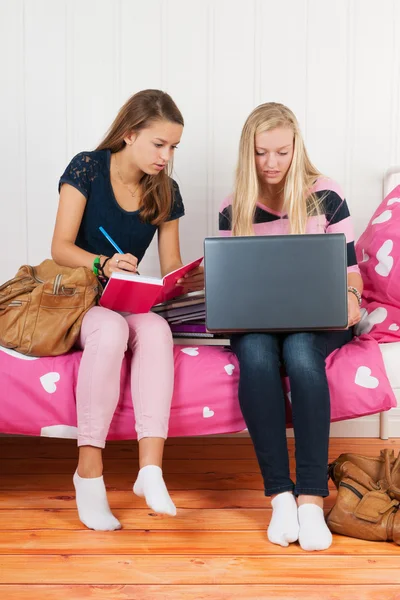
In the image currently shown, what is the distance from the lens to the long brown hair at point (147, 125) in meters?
1.57

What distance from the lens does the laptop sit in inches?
51.2

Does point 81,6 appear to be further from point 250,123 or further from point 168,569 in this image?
point 168,569

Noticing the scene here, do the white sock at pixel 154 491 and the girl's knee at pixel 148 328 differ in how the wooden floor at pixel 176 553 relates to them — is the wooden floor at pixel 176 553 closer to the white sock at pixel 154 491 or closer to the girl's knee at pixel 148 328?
the white sock at pixel 154 491

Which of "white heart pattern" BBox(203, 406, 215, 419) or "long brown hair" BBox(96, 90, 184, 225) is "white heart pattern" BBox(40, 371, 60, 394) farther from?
"long brown hair" BBox(96, 90, 184, 225)

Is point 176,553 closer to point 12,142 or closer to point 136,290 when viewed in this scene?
point 136,290

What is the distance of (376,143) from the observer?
212cm

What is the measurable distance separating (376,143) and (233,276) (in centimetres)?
104

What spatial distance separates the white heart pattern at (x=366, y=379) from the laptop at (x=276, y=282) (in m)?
0.16

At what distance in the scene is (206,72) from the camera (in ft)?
6.90

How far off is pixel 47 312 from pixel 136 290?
206 millimetres

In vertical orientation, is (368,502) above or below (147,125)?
below

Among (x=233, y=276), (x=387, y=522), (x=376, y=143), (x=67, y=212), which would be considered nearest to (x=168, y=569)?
(x=387, y=522)

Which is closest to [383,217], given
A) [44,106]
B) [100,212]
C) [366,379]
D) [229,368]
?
[366,379]

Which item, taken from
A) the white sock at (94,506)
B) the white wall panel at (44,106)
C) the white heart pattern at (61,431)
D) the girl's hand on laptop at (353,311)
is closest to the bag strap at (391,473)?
the girl's hand on laptop at (353,311)
